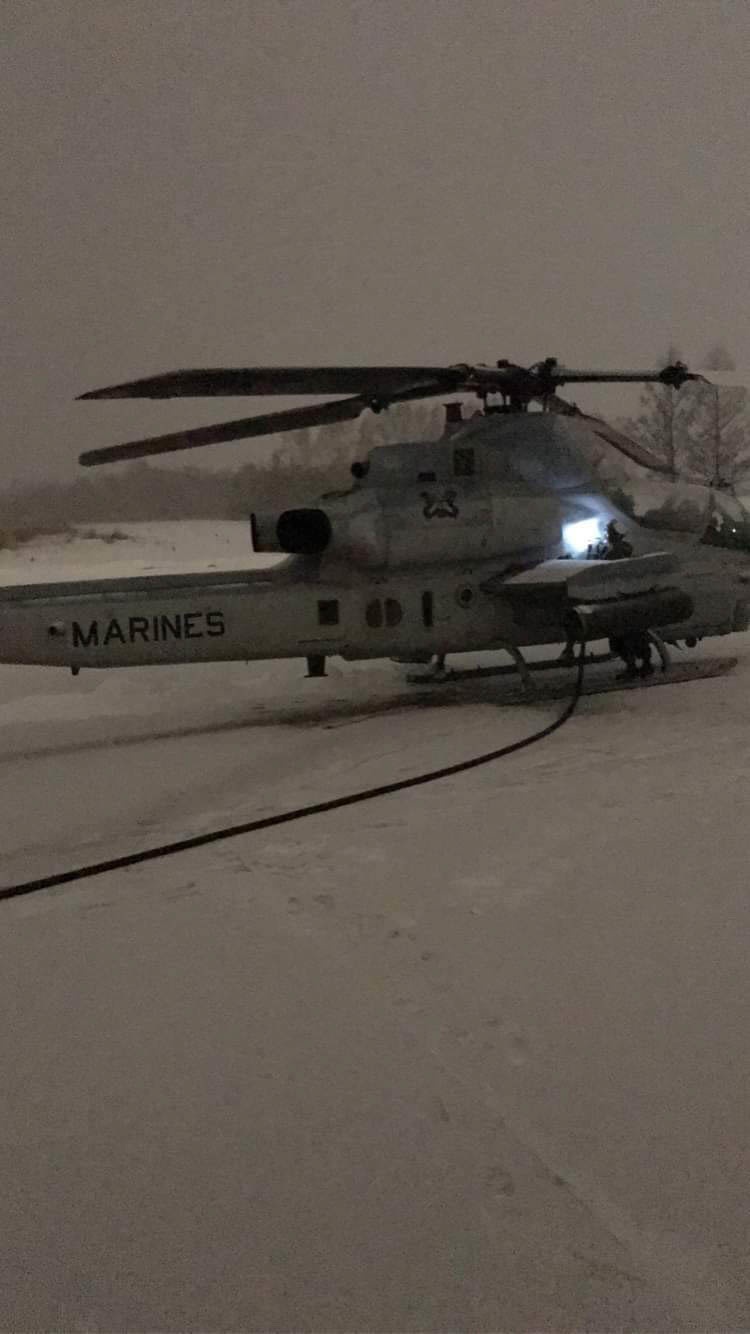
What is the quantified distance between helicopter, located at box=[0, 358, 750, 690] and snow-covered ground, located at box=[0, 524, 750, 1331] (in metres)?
1.13

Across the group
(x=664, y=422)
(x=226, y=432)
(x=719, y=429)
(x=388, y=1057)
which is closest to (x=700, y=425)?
(x=719, y=429)

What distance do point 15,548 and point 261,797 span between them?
6141 mm

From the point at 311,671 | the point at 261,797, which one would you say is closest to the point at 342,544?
the point at 311,671

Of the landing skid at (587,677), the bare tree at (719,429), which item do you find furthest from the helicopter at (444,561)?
the bare tree at (719,429)

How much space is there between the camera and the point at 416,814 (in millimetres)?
3381

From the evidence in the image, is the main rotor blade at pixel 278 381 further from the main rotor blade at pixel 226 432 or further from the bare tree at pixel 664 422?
the bare tree at pixel 664 422

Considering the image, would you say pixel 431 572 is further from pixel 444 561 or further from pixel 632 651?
pixel 632 651

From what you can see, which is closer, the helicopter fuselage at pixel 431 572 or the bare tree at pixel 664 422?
the helicopter fuselage at pixel 431 572

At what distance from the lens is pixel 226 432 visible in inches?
190

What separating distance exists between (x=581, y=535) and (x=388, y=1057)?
12.6ft

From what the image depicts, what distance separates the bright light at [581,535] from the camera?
209 inches

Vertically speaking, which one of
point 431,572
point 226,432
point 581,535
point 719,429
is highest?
point 226,432

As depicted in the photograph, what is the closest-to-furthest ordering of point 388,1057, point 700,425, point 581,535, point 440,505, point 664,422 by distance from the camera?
point 388,1057 → point 440,505 → point 581,535 → point 664,422 → point 700,425

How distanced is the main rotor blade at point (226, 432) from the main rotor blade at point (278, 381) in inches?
14.5
